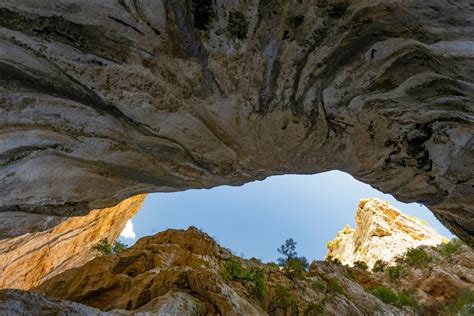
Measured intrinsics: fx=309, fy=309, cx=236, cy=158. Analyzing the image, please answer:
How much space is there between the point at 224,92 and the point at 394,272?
19.7 metres

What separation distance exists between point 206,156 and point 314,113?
2.90 meters

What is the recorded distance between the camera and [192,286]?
11242 millimetres

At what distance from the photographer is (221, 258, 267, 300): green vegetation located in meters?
13.5

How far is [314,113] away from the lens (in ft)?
21.8

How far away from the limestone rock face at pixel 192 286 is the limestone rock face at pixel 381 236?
9116 millimetres

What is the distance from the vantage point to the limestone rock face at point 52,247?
574 inches

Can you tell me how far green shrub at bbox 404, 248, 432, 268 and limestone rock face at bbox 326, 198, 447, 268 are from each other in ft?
3.59

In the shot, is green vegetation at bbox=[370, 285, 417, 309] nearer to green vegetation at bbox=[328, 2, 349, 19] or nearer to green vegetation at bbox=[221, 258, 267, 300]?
green vegetation at bbox=[221, 258, 267, 300]

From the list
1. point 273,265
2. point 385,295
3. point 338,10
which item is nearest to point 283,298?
point 273,265

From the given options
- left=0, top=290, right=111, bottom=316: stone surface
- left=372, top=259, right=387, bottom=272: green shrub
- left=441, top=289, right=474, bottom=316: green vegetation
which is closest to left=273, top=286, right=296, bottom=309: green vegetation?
left=0, top=290, right=111, bottom=316: stone surface

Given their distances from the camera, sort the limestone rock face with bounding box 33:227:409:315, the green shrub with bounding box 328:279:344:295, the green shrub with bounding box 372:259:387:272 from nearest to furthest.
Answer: the limestone rock face with bounding box 33:227:409:315
the green shrub with bounding box 328:279:344:295
the green shrub with bounding box 372:259:387:272

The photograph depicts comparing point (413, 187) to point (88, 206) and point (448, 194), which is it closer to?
point (448, 194)

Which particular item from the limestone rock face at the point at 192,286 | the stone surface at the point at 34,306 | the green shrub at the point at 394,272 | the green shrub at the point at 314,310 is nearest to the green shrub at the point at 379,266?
the green shrub at the point at 394,272

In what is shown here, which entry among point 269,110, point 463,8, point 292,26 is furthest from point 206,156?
point 463,8
